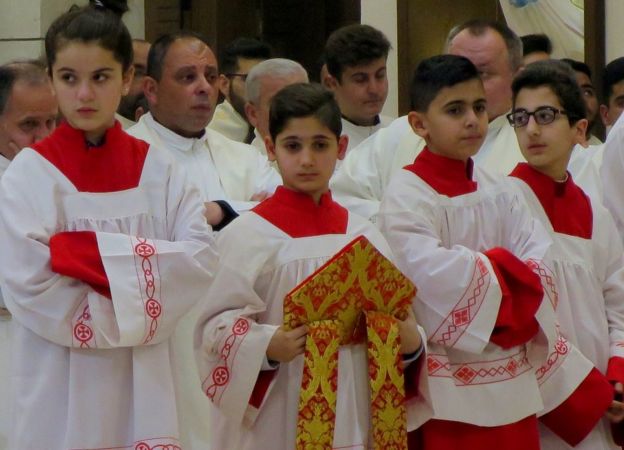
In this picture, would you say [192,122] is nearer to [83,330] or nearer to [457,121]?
[457,121]

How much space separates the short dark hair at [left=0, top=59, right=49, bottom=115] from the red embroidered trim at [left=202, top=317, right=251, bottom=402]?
119cm

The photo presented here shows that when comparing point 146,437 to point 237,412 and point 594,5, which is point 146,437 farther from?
point 594,5

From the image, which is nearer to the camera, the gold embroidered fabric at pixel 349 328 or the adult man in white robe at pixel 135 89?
the gold embroidered fabric at pixel 349 328

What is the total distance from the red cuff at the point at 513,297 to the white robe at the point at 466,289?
34mm

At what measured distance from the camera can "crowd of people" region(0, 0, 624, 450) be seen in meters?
3.58

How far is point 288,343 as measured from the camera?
3.62m

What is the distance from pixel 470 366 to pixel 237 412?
685 mm

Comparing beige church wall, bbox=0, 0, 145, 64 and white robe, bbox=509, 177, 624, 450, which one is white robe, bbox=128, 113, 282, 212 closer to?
white robe, bbox=509, 177, 624, 450

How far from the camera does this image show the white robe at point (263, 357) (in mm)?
3684

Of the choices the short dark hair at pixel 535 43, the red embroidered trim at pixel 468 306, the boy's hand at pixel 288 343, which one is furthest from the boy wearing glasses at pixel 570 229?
the short dark hair at pixel 535 43

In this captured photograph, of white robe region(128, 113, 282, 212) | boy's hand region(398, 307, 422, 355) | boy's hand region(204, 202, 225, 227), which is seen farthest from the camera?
white robe region(128, 113, 282, 212)

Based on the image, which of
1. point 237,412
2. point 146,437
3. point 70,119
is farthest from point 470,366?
point 70,119

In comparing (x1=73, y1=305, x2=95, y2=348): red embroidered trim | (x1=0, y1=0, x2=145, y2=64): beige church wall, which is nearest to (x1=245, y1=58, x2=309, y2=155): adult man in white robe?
(x1=73, y1=305, x2=95, y2=348): red embroidered trim

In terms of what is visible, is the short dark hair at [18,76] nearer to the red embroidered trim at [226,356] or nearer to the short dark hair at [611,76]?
the red embroidered trim at [226,356]
